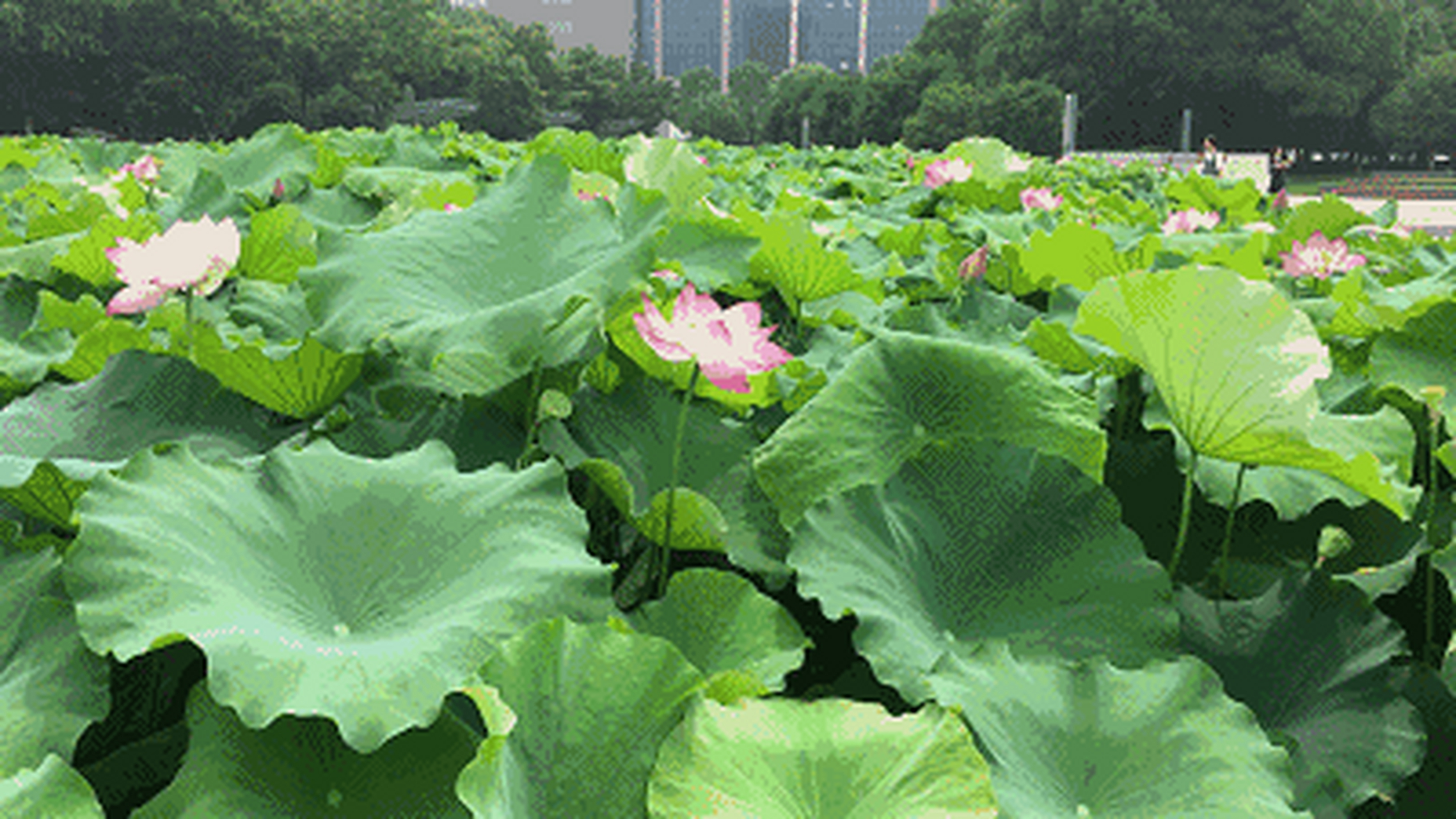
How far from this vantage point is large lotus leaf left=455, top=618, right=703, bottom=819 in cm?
59

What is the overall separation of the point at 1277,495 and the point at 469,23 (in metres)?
52.9

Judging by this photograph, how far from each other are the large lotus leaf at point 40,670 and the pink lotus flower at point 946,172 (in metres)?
2.39

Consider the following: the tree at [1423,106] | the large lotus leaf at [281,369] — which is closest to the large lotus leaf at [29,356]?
the large lotus leaf at [281,369]

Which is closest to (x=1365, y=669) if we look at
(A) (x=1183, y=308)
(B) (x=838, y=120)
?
(A) (x=1183, y=308)

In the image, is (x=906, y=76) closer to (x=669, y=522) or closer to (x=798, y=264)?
(x=798, y=264)

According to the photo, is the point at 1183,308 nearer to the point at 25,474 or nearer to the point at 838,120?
the point at 25,474

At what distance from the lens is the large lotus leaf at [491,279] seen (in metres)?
0.86

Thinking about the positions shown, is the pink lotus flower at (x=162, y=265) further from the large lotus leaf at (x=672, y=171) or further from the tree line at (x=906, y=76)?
the tree line at (x=906, y=76)

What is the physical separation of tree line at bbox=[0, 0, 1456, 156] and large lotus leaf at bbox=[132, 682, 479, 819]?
30402 mm

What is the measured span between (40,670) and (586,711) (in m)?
0.30

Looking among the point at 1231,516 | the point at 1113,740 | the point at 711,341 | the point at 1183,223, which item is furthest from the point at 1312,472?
the point at 1183,223

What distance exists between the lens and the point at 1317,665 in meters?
0.85

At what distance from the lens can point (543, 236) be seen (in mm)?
1070

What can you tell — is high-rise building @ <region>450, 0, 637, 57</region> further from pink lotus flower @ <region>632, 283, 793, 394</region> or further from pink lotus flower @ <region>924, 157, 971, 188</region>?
pink lotus flower @ <region>632, 283, 793, 394</region>
